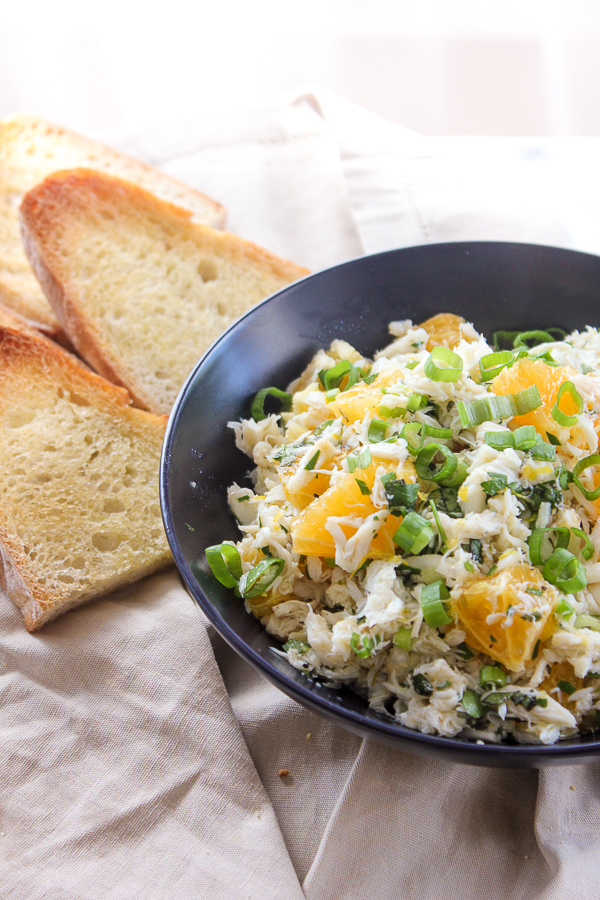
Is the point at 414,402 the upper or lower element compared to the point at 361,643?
upper

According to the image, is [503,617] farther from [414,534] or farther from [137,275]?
[137,275]

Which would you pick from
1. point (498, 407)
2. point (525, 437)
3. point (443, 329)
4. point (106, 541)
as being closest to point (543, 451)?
point (525, 437)

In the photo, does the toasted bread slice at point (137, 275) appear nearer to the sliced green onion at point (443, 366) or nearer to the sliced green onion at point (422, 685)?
the sliced green onion at point (443, 366)

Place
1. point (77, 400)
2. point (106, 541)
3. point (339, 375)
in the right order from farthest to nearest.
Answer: point (77, 400)
point (106, 541)
point (339, 375)

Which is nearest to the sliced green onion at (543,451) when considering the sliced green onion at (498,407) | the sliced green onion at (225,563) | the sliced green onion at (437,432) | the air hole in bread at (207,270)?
the sliced green onion at (498,407)

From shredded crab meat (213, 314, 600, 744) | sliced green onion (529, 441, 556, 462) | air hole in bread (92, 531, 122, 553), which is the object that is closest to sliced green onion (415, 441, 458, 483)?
shredded crab meat (213, 314, 600, 744)

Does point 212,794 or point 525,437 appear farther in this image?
point 212,794

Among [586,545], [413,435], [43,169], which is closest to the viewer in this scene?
[586,545]
